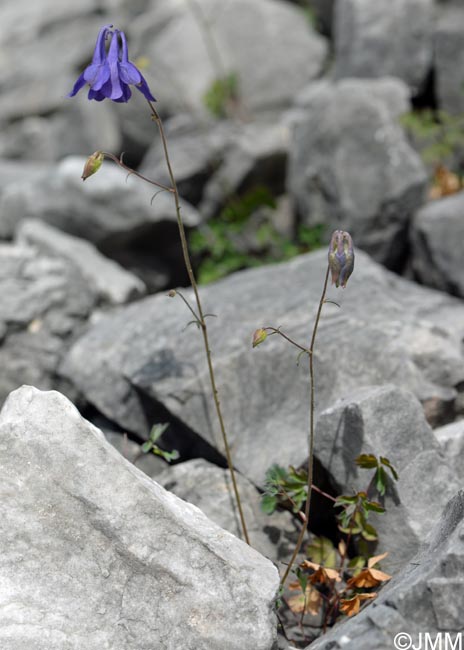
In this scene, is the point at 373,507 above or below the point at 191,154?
above

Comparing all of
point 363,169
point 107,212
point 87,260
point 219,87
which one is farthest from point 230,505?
point 219,87

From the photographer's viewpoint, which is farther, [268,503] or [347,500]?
[268,503]

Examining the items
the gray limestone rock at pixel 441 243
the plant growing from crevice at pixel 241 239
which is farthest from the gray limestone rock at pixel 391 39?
the gray limestone rock at pixel 441 243

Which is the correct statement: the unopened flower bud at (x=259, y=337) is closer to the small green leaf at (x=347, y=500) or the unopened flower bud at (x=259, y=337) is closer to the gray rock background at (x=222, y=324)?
the gray rock background at (x=222, y=324)

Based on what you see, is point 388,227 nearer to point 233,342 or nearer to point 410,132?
point 410,132

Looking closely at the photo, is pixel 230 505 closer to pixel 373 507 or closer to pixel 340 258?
pixel 373 507

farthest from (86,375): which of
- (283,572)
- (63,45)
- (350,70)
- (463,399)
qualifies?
(63,45)
